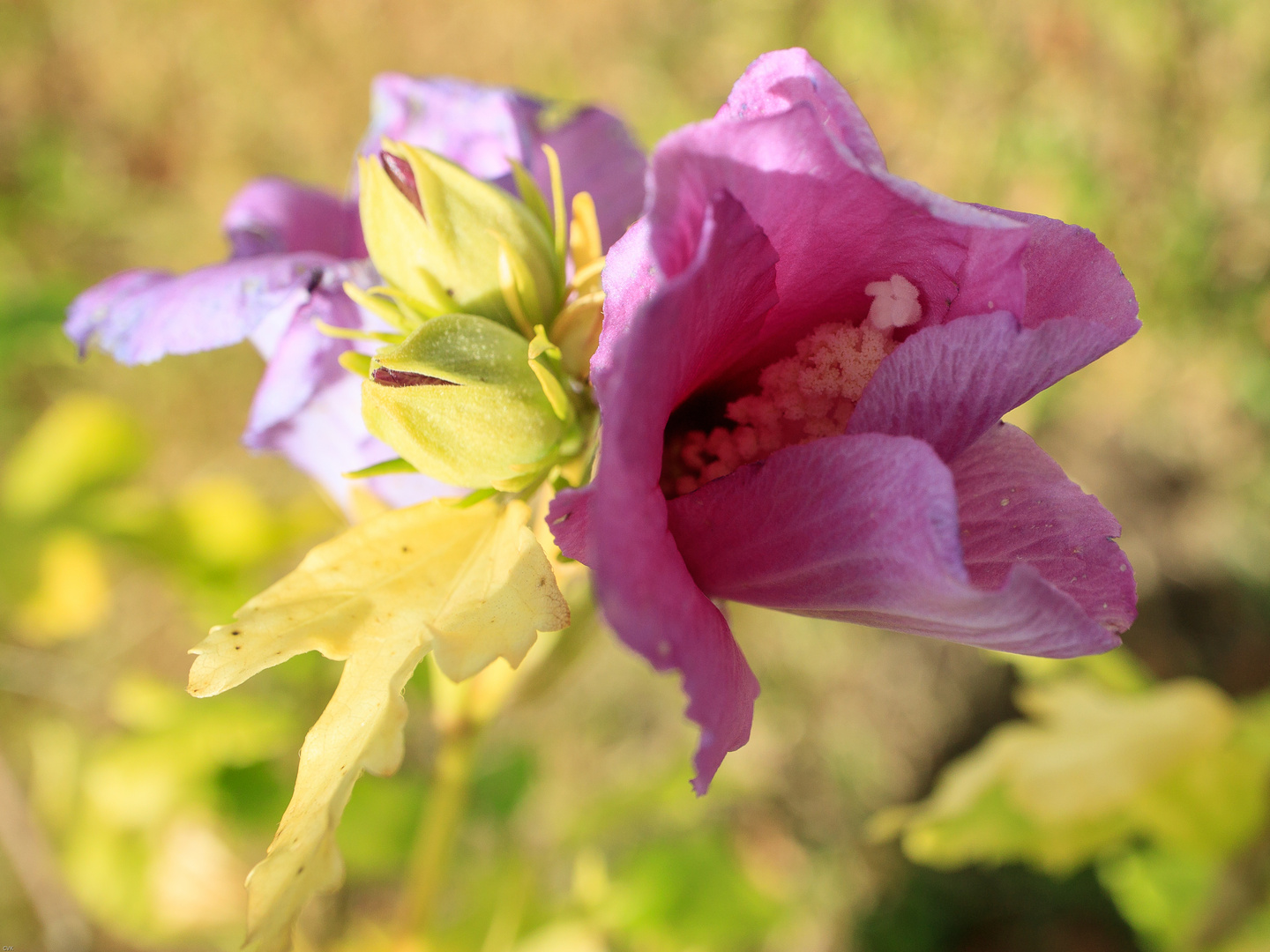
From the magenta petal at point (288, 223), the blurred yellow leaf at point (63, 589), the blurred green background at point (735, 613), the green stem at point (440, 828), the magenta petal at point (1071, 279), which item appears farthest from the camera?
the blurred yellow leaf at point (63, 589)

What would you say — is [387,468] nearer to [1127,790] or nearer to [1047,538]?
[1047,538]

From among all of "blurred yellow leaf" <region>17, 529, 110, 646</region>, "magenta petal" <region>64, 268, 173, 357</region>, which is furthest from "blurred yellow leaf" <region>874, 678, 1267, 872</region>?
"blurred yellow leaf" <region>17, 529, 110, 646</region>

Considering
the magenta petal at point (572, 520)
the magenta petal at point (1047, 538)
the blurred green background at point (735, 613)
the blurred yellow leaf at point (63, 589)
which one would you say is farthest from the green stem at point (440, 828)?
the blurred yellow leaf at point (63, 589)

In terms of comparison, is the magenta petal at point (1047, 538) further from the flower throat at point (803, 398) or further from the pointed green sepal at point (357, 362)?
the pointed green sepal at point (357, 362)

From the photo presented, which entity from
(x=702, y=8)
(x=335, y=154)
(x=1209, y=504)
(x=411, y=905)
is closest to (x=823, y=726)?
(x=1209, y=504)

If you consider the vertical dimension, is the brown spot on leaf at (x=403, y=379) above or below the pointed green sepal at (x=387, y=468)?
above

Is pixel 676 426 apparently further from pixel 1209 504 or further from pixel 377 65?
pixel 377 65

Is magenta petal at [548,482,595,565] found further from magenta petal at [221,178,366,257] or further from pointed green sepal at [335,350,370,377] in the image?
magenta petal at [221,178,366,257]

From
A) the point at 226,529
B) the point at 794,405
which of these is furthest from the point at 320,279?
the point at 226,529
